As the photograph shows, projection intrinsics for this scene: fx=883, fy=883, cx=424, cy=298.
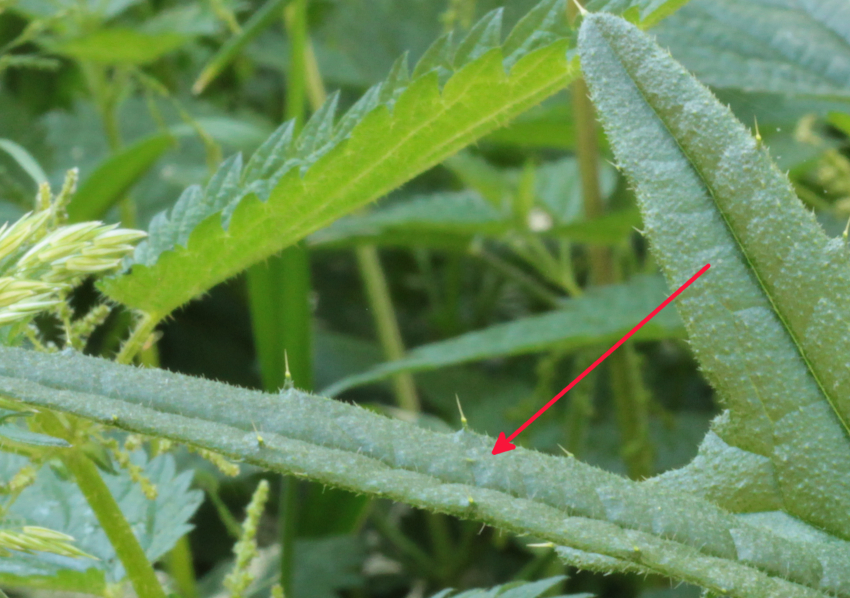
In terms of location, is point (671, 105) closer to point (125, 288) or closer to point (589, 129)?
point (125, 288)

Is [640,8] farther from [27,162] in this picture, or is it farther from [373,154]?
[27,162]

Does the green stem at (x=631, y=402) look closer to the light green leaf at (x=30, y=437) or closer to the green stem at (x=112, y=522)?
the green stem at (x=112, y=522)

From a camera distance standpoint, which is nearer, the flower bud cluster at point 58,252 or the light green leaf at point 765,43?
the flower bud cluster at point 58,252

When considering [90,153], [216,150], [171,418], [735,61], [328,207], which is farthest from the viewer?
[90,153]

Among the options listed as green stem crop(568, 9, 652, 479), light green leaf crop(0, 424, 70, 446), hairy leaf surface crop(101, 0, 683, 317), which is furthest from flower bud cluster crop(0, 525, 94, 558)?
green stem crop(568, 9, 652, 479)

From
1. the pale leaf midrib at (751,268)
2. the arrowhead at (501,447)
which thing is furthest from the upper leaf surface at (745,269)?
the arrowhead at (501,447)

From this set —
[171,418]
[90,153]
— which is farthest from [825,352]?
[90,153]
